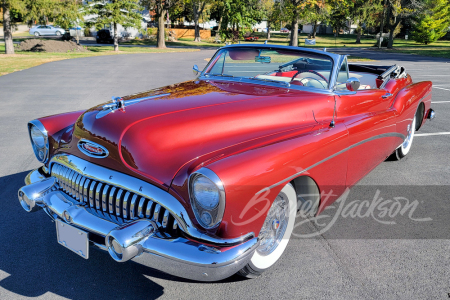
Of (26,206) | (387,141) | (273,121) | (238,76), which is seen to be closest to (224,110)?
(273,121)

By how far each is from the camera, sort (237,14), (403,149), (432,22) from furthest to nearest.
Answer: (432,22) → (237,14) → (403,149)

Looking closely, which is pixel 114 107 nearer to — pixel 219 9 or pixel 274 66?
pixel 274 66

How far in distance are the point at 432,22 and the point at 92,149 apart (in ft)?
138

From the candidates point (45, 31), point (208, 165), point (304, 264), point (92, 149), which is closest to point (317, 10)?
point (304, 264)

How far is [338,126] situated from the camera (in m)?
3.17

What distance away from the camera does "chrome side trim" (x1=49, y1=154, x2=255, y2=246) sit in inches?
85.8

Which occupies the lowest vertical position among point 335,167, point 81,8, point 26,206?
point 26,206

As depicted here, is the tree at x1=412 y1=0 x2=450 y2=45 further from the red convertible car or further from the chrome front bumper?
the chrome front bumper

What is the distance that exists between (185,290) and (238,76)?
6.96ft

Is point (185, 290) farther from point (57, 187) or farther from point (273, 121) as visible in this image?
point (273, 121)

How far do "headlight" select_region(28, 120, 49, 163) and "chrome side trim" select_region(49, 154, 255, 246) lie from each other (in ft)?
2.48

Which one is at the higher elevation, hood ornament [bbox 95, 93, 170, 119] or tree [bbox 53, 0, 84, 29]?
tree [bbox 53, 0, 84, 29]

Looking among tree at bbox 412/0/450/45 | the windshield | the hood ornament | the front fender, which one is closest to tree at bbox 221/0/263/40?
the windshield

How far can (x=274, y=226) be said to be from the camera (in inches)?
107
